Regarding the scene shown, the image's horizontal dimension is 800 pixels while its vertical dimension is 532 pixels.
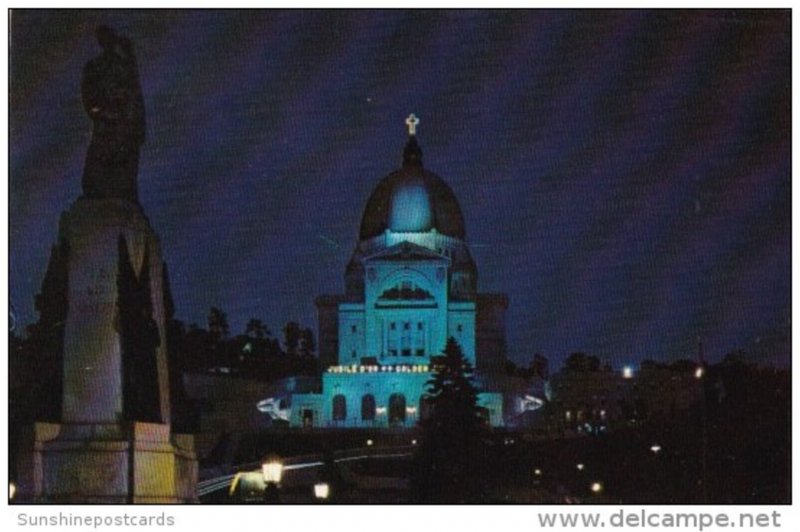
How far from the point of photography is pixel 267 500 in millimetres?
15078

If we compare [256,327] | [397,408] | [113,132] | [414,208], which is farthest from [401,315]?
[113,132]

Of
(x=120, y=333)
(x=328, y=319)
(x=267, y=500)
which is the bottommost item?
(x=267, y=500)

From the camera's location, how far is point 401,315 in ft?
204

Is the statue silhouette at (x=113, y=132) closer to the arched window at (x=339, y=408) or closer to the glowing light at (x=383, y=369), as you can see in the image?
the arched window at (x=339, y=408)

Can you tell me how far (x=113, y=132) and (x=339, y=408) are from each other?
40.8 m

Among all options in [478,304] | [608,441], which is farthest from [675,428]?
[478,304]

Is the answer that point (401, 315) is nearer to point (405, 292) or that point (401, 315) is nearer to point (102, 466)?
point (405, 292)

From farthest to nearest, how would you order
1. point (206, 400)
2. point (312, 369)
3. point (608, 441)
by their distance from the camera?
1. point (312, 369)
2. point (206, 400)
3. point (608, 441)

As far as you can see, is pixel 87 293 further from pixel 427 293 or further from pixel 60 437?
pixel 427 293

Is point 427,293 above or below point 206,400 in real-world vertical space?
above

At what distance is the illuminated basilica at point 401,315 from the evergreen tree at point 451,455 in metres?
25.1

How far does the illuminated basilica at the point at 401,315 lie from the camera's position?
59.2m

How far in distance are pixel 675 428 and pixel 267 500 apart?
16.6 meters

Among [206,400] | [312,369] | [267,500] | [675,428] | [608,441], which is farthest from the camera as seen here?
[312,369]
